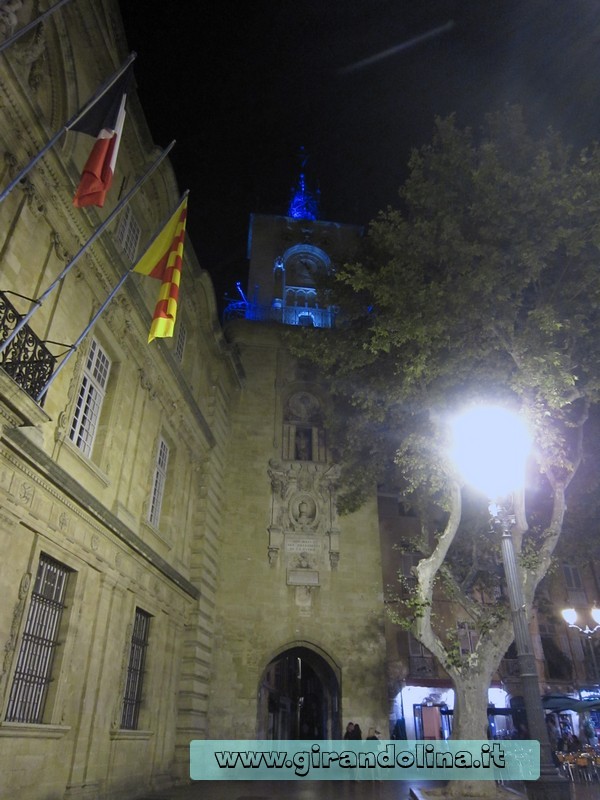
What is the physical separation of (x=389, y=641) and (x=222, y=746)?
1032 centimetres

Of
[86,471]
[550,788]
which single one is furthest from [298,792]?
[86,471]

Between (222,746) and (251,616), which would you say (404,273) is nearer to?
(251,616)

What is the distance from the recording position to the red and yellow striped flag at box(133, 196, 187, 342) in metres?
11.3

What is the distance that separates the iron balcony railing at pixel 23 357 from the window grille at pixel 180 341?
26.5ft

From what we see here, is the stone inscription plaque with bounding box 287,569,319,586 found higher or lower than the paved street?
higher

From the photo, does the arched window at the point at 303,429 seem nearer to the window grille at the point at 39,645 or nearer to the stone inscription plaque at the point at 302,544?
the stone inscription plaque at the point at 302,544

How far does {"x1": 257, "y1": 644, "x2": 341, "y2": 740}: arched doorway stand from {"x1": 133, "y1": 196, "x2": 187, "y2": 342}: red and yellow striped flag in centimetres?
1259

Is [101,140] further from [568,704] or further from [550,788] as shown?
[568,704]

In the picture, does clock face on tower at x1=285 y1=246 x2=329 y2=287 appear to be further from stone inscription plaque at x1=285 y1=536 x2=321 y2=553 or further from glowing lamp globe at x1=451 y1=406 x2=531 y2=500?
glowing lamp globe at x1=451 y1=406 x2=531 y2=500

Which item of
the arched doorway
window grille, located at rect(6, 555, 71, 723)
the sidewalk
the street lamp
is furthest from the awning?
window grille, located at rect(6, 555, 71, 723)

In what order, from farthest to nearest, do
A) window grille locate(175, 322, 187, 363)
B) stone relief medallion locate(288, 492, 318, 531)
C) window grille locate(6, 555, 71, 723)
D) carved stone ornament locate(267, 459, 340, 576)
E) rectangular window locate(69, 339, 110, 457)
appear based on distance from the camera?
stone relief medallion locate(288, 492, 318, 531) < carved stone ornament locate(267, 459, 340, 576) < window grille locate(175, 322, 187, 363) < rectangular window locate(69, 339, 110, 457) < window grille locate(6, 555, 71, 723)

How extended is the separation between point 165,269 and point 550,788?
1047 centimetres

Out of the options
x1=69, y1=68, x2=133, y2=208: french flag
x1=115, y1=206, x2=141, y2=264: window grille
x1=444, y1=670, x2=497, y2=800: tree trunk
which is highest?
x1=115, y1=206, x2=141, y2=264: window grille

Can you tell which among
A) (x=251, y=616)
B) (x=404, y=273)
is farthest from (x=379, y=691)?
(x=404, y=273)
